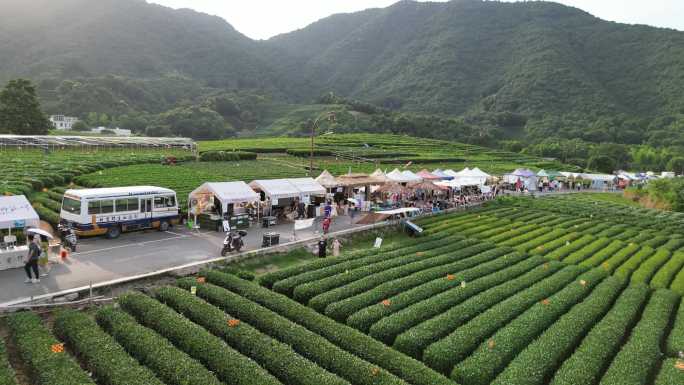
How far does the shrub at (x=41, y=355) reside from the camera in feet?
37.6

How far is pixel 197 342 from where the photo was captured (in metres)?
13.6

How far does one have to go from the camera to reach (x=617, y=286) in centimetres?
2336

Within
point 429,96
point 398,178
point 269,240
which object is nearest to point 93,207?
point 269,240

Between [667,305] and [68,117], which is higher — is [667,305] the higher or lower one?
the lower one

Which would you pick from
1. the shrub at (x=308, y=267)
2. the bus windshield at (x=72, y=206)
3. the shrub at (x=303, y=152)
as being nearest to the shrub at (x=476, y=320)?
the shrub at (x=308, y=267)

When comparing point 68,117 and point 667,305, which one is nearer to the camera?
point 667,305

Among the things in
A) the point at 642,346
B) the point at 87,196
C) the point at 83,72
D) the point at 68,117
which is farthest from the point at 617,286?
the point at 83,72

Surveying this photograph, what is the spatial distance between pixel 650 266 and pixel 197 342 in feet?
87.1

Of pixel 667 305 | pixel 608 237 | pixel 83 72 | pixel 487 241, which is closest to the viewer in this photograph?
pixel 667 305

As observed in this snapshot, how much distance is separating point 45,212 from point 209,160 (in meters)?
39.4

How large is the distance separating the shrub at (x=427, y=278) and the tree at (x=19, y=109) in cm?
7467

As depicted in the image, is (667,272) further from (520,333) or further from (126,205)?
(126,205)

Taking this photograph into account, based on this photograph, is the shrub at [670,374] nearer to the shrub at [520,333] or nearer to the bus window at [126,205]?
the shrub at [520,333]

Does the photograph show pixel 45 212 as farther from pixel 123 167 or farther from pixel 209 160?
pixel 209 160
